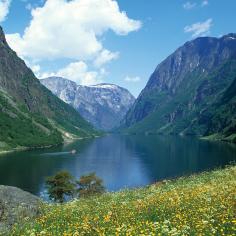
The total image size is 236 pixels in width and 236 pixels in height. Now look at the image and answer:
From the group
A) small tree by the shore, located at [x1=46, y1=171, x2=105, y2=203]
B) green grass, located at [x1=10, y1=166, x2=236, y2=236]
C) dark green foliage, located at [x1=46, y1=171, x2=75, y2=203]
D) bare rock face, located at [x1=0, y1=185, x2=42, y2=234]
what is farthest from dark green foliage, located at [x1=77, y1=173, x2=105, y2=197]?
green grass, located at [x1=10, y1=166, x2=236, y2=236]

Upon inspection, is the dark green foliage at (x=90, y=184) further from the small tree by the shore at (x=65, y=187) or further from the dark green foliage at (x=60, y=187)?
the dark green foliage at (x=60, y=187)

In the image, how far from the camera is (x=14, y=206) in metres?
22.7

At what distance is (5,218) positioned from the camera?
2070 cm

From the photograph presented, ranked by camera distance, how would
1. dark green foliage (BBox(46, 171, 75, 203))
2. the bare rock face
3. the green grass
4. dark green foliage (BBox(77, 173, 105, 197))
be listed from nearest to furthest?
the green grass → the bare rock face → dark green foliage (BBox(46, 171, 75, 203)) → dark green foliage (BBox(77, 173, 105, 197))

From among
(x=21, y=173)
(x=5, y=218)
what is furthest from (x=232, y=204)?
(x=21, y=173)

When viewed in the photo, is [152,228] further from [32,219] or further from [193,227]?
[32,219]

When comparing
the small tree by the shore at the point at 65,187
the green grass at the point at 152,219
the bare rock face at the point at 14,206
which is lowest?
the small tree by the shore at the point at 65,187

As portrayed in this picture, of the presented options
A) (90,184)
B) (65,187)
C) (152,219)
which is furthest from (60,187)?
(152,219)

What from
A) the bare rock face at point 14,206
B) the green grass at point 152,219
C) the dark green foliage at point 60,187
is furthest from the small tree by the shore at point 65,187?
the green grass at point 152,219

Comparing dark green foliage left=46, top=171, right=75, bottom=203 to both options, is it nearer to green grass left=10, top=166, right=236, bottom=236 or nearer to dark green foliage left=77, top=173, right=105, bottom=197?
dark green foliage left=77, top=173, right=105, bottom=197

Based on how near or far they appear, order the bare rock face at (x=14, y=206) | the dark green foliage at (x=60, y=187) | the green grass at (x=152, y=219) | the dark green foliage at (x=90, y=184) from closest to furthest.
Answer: the green grass at (x=152, y=219), the bare rock face at (x=14, y=206), the dark green foliage at (x=60, y=187), the dark green foliage at (x=90, y=184)

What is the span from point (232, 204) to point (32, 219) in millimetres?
10443

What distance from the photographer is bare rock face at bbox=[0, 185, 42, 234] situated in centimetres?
2062

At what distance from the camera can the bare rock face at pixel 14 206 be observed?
20.6 metres
